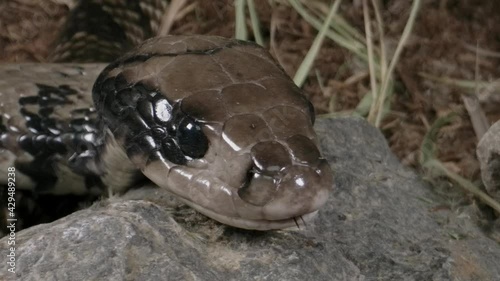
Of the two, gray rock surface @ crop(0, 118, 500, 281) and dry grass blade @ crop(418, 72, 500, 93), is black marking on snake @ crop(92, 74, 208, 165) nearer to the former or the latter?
gray rock surface @ crop(0, 118, 500, 281)

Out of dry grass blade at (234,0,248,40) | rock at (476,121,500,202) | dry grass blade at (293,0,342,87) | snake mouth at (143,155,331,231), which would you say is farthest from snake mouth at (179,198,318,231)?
dry grass blade at (234,0,248,40)

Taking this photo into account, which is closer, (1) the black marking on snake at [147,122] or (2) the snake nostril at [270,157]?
(2) the snake nostril at [270,157]

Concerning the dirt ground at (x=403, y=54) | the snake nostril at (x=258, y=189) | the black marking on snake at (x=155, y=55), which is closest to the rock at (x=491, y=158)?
the dirt ground at (x=403, y=54)

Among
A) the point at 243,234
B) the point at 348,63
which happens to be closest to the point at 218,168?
the point at 243,234

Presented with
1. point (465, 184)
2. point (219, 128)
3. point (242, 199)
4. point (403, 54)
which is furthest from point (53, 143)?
point (403, 54)

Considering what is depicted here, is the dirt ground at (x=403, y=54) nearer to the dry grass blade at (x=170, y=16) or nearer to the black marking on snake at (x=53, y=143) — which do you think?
the dry grass blade at (x=170, y=16)

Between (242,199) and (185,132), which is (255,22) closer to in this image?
(185,132)

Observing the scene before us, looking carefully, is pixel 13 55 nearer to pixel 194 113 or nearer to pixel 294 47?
pixel 294 47
